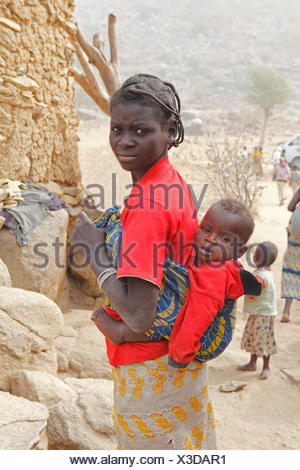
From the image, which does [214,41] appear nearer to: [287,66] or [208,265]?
[287,66]

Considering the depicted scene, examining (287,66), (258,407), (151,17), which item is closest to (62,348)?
(258,407)

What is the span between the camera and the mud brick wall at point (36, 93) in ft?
12.7

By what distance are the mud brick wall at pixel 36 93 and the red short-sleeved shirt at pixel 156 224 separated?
3.04 meters

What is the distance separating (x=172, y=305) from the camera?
1.28 m

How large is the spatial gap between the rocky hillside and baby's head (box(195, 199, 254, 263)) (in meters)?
33.3

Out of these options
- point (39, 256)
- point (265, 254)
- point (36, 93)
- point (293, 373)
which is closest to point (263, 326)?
point (293, 373)

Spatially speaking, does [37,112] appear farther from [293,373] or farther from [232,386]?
[293,373]

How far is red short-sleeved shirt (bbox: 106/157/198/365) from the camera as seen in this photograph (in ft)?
3.67

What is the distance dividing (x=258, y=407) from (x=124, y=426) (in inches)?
82.1

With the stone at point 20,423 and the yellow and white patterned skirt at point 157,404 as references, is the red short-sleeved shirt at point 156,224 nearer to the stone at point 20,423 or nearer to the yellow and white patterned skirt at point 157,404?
the yellow and white patterned skirt at point 157,404

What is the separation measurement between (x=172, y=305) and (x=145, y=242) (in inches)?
10.1

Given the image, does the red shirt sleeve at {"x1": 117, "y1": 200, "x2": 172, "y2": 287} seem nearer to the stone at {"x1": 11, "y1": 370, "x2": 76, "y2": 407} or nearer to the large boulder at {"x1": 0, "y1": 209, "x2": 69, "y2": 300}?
the stone at {"x1": 11, "y1": 370, "x2": 76, "y2": 407}

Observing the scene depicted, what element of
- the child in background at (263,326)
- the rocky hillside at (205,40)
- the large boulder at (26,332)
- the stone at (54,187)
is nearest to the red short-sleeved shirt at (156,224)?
the large boulder at (26,332)

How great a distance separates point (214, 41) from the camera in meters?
44.0
